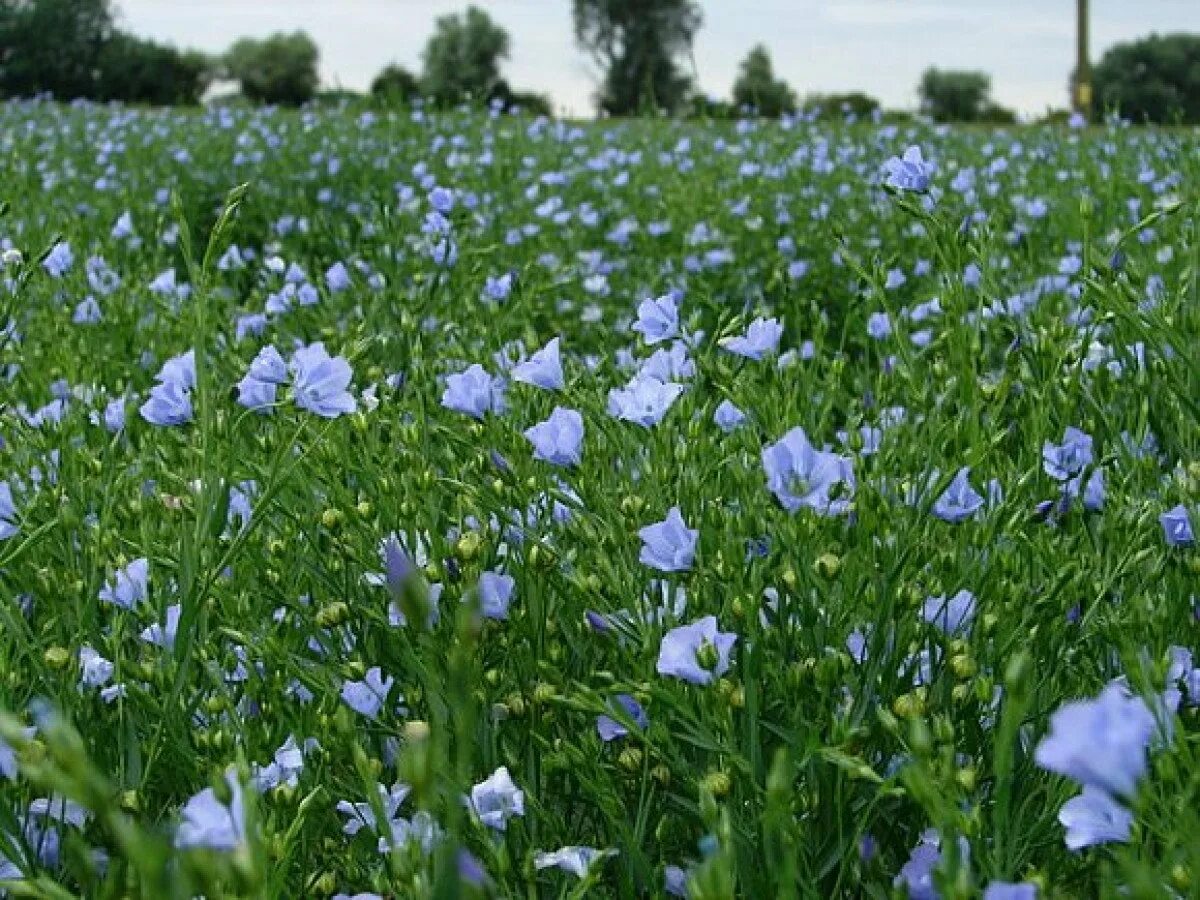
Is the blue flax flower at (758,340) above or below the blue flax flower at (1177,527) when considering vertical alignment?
above

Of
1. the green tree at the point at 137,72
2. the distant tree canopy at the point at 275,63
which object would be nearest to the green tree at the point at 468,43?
the distant tree canopy at the point at 275,63

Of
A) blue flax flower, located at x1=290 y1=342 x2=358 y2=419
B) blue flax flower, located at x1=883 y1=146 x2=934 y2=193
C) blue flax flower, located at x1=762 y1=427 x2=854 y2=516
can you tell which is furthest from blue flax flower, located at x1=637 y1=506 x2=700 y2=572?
blue flax flower, located at x1=883 y1=146 x2=934 y2=193

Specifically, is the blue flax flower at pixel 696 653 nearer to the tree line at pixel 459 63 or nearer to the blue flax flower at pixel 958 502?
the blue flax flower at pixel 958 502

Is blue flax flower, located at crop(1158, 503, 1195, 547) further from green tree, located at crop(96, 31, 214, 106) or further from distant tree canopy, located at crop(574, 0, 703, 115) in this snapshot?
distant tree canopy, located at crop(574, 0, 703, 115)

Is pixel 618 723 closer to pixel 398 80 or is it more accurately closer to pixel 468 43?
pixel 398 80

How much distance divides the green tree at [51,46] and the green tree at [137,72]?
0.31 meters

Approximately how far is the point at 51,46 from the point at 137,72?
1.93 meters

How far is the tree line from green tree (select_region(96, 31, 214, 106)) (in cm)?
2

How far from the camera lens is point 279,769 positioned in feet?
5.31

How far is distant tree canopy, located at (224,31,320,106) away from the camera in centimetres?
4425

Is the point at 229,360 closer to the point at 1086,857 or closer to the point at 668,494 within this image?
the point at 668,494

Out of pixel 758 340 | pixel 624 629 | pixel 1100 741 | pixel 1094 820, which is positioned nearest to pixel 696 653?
pixel 624 629

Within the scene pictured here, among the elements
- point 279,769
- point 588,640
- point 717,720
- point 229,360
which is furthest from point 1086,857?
point 229,360

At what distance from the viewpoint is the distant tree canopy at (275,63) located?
44.2 meters
